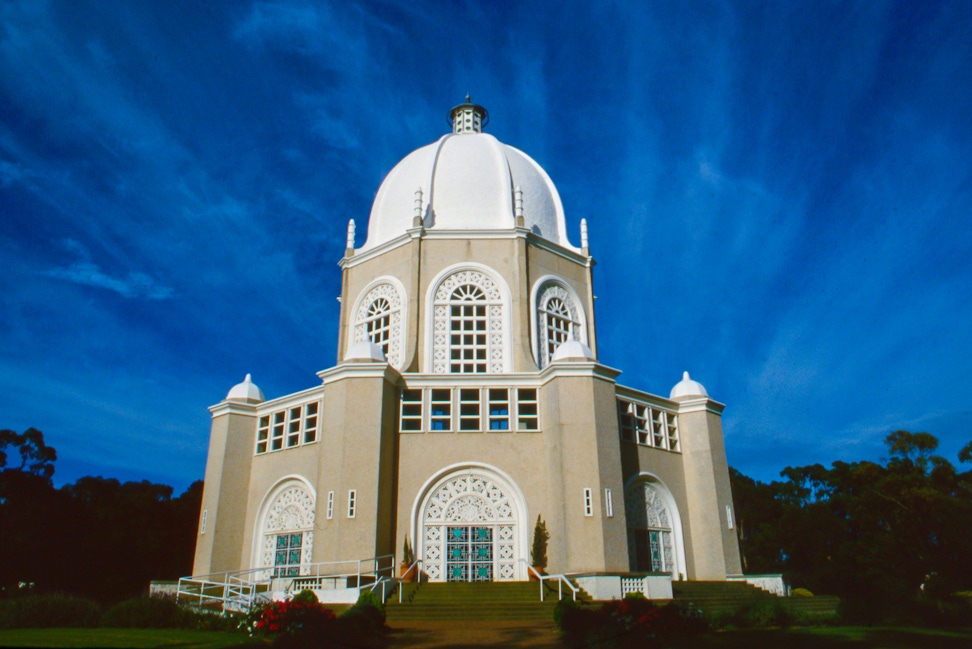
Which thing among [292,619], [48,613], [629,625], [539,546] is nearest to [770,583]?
[539,546]

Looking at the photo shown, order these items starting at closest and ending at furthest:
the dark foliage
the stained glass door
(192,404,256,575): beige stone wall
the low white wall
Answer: the dark foliage → the stained glass door → the low white wall → (192,404,256,575): beige stone wall

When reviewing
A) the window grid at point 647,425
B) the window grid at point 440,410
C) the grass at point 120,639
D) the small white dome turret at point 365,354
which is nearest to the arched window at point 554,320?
the window grid at point 647,425

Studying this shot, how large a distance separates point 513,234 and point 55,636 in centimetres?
2030

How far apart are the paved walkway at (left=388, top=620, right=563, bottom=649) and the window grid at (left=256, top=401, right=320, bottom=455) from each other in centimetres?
962

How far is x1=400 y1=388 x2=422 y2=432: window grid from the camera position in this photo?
2370 centimetres

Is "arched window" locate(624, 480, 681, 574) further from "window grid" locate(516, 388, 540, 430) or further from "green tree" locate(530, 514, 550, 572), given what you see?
"window grid" locate(516, 388, 540, 430)

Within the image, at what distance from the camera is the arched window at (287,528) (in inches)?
933

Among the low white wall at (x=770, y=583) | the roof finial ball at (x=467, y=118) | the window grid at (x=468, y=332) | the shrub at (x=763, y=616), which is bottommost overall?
the shrub at (x=763, y=616)

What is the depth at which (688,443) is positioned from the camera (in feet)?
86.8

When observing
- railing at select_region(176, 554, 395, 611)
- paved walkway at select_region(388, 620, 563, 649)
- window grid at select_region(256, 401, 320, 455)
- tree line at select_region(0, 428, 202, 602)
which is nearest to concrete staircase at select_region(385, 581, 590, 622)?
paved walkway at select_region(388, 620, 563, 649)

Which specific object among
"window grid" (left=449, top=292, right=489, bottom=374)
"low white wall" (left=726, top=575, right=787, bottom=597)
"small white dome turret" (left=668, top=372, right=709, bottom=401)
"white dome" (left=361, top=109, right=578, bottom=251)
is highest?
"white dome" (left=361, top=109, right=578, bottom=251)

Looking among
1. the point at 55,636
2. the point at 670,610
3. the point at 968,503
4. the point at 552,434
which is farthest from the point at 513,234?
the point at 968,503

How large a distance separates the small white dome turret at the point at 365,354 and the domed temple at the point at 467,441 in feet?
0.25

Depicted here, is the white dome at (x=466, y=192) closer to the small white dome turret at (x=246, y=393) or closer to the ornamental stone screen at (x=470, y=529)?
the small white dome turret at (x=246, y=393)
